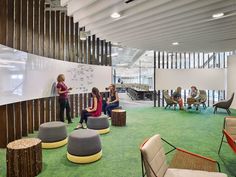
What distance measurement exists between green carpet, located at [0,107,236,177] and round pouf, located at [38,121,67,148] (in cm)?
14

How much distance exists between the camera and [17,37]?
434cm

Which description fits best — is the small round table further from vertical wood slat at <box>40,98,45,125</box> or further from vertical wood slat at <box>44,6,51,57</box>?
vertical wood slat at <box>44,6,51,57</box>

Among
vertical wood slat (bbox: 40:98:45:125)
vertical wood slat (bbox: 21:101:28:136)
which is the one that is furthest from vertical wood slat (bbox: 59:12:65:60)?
vertical wood slat (bbox: 21:101:28:136)

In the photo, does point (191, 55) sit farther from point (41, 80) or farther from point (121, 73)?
point (121, 73)

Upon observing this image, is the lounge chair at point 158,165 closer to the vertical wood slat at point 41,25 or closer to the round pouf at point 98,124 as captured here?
the round pouf at point 98,124

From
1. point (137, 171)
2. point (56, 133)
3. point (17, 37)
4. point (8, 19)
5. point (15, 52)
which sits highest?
point (8, 19)

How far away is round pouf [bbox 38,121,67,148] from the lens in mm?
3785

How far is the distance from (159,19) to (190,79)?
6271 mm

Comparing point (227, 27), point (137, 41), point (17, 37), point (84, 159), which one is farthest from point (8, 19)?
point (227, 27)

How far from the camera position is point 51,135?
3.80 m

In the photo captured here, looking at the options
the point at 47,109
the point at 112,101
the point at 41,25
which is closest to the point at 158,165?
the point at 47,109

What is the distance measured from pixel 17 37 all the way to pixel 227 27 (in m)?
5.68

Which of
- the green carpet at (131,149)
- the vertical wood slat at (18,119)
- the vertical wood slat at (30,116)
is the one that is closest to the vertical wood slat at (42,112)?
the vertical wood slat at (30,116)

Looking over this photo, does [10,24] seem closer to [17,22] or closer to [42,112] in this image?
[17,22]
